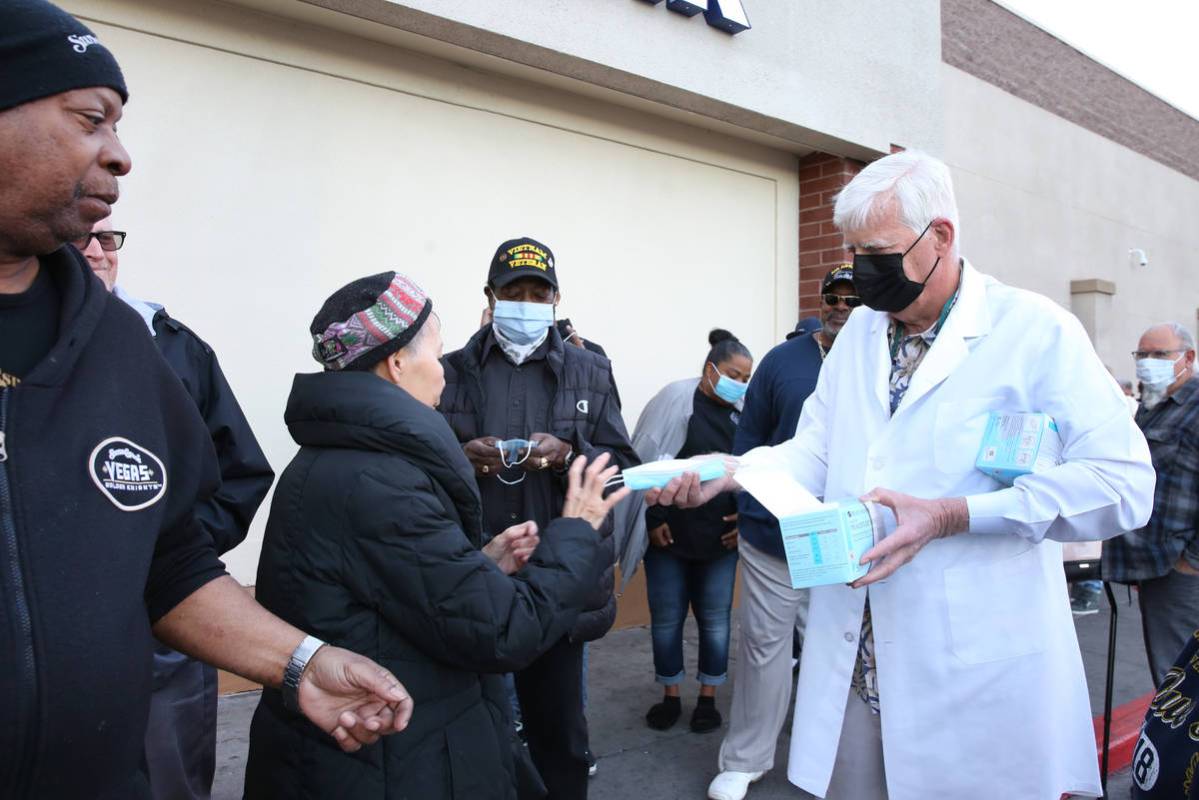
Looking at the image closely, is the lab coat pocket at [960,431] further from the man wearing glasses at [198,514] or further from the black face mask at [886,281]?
the man wearing glasses at [198,514]

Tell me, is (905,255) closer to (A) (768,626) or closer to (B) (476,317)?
(A) (768,626)

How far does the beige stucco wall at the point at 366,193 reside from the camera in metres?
4.48

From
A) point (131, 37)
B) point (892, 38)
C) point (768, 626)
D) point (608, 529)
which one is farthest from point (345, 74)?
point (892, 38)

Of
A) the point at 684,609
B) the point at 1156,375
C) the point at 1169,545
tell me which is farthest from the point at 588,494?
the point at 1156,375

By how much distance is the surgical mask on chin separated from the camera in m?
5.10

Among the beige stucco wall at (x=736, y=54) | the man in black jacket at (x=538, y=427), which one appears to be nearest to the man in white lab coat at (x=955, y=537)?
the man in black jacket at (x=538, y=427)

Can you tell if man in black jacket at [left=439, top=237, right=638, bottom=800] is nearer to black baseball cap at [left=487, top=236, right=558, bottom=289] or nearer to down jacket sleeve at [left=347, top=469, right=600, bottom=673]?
black baseball cap at [left=487, top=236, right=558, bottom=289]

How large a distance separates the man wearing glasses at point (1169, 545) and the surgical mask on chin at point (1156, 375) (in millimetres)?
306

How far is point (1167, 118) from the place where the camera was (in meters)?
12.5

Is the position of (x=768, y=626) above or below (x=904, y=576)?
below

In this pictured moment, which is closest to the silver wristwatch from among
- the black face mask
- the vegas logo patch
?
the vegas logo patch

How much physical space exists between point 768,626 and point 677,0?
416 cm

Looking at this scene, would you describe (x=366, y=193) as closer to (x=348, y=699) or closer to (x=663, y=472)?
(x=663, y=472)

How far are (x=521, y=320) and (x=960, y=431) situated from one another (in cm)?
193
